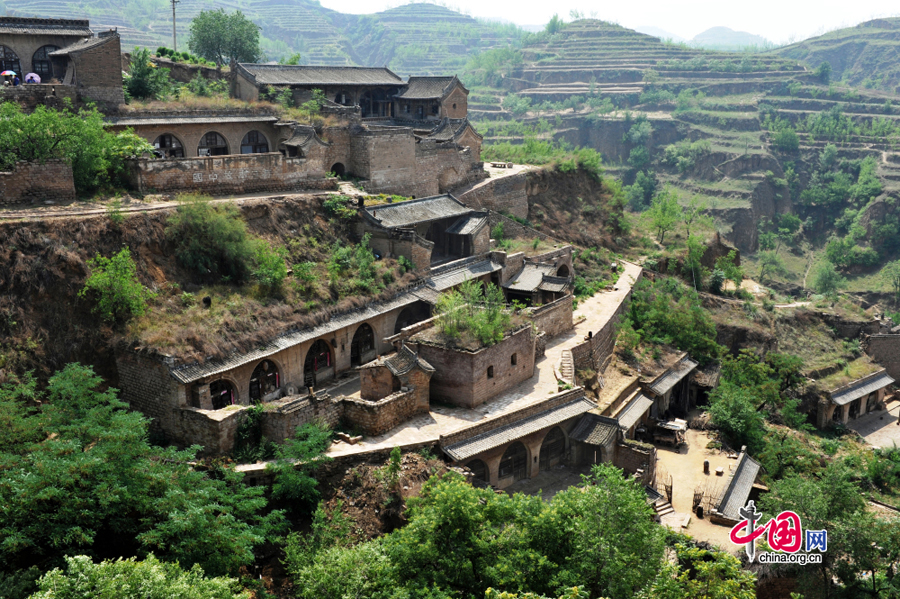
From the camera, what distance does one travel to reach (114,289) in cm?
2300

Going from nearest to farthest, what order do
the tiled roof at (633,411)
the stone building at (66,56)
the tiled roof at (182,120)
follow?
the tiled roof at (633,411) < the tiled roof at (182,120) < the stone building at (66,56)

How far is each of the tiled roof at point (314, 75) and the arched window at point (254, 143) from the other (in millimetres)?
4328

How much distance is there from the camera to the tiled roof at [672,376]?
3234 cm

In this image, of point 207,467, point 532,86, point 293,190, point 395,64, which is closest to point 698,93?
point 532,86

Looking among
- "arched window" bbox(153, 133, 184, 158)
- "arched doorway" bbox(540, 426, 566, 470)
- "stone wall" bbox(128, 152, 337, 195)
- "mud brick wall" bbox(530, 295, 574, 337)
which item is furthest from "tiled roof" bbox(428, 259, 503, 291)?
"arched window" bbox(153, 133, 184, 158)

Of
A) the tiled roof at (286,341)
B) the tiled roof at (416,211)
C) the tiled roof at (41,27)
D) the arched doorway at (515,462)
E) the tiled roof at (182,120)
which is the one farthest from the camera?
the tiled roof at (41,27)

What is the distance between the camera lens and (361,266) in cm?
3025

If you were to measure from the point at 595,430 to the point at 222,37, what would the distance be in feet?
125

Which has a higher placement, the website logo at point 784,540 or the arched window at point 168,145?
the arched window at point 168,145

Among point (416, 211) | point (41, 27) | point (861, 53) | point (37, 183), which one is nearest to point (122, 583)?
point (37, 183)

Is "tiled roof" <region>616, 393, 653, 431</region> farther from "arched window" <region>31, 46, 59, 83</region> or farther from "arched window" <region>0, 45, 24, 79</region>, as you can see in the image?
"arched window" <region>0, 45, 24, 79</region>

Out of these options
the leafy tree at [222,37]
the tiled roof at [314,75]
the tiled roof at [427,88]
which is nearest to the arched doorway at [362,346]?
the tiled roof at [314,75]

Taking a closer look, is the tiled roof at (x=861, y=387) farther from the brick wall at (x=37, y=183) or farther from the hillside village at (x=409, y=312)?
the brick wall at (x=37, y=183)

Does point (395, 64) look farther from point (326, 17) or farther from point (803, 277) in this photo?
point (803, 277)
